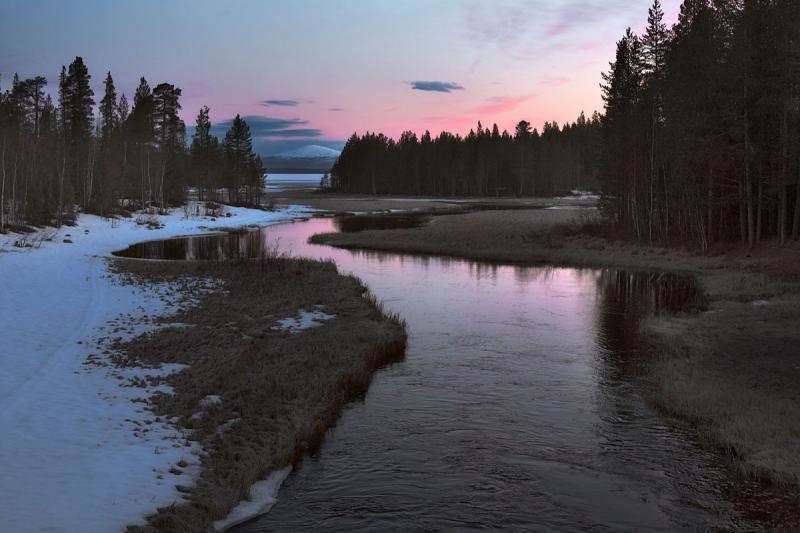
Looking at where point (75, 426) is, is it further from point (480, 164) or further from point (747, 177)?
point (480, 164)

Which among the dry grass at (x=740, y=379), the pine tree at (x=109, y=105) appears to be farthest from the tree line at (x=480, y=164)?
the dry grass at (x=740, y=379)

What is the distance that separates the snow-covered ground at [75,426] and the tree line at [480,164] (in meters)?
118

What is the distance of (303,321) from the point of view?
815 inches

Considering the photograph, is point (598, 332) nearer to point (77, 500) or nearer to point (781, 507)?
point (781, 507)

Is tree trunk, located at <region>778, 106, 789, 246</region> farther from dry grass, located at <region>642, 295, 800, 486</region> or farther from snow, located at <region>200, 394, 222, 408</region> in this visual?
snow, located at <region>200, 394, 222, 408</region>

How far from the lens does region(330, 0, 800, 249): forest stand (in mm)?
30188

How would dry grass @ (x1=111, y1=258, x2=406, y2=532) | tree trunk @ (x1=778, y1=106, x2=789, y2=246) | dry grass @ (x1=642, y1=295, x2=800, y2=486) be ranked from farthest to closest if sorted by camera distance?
tree trunk @ (x1=778, y1=106, x2=789, y2=246) < dry grass @ (x1=642, y1=295, x2=800, y2=486) < dry grass @ (x1=111, y1=258, x2=406, y2=532)

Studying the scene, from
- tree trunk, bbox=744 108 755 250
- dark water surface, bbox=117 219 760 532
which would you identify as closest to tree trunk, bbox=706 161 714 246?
tree trunk, bbox=744 108 755 250

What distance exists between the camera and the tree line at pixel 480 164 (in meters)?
140

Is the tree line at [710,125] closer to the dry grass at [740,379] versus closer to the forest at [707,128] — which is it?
the forest at [707,128]

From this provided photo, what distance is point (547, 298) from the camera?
88.6ft

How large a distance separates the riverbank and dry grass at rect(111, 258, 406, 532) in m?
7.71

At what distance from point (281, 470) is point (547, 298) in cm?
1899

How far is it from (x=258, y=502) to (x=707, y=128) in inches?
1297
